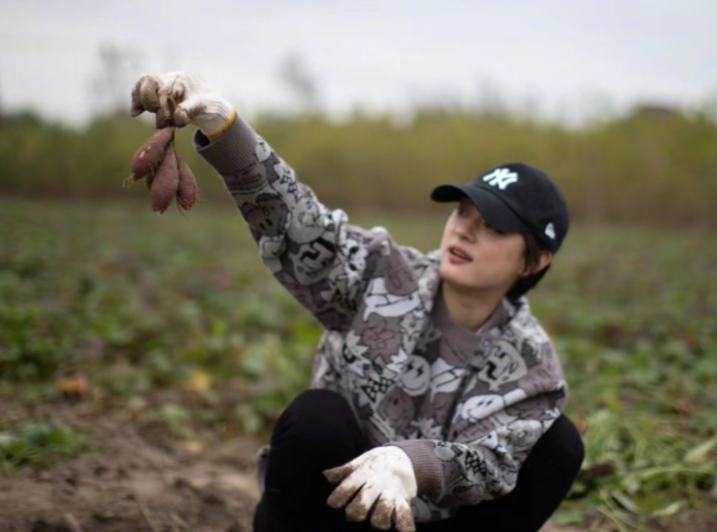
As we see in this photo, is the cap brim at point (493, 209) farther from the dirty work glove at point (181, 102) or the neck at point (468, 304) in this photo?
the dirty work glove at point (181, 102)

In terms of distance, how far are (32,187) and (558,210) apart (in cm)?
416

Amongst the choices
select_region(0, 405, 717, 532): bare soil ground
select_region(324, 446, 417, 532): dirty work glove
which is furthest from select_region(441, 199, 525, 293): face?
select_region(0, 405, 717, 532): bare soil ground

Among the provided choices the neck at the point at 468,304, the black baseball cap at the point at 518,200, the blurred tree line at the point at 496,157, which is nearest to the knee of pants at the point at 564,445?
the neck at the point at 468,304

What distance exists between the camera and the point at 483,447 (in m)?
1.50

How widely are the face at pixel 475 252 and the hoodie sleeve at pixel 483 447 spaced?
0.88 feet

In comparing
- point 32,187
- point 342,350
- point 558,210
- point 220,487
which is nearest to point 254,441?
point 220,487

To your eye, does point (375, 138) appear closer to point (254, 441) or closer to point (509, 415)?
point (254, 441)

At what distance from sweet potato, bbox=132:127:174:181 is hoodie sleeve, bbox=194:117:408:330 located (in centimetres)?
9

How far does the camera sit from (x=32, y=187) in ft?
16.2

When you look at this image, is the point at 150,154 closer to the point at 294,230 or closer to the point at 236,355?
the point at 294,230

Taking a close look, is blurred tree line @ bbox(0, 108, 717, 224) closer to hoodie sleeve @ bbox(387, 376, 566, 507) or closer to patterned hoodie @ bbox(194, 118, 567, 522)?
patterned hoodie @ bbox(194, 118, 567, 522)

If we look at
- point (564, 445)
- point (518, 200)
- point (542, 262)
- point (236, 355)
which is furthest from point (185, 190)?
point (236, 355)

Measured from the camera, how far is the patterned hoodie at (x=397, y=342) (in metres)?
1.52

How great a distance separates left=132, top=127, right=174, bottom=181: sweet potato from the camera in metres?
1.34
